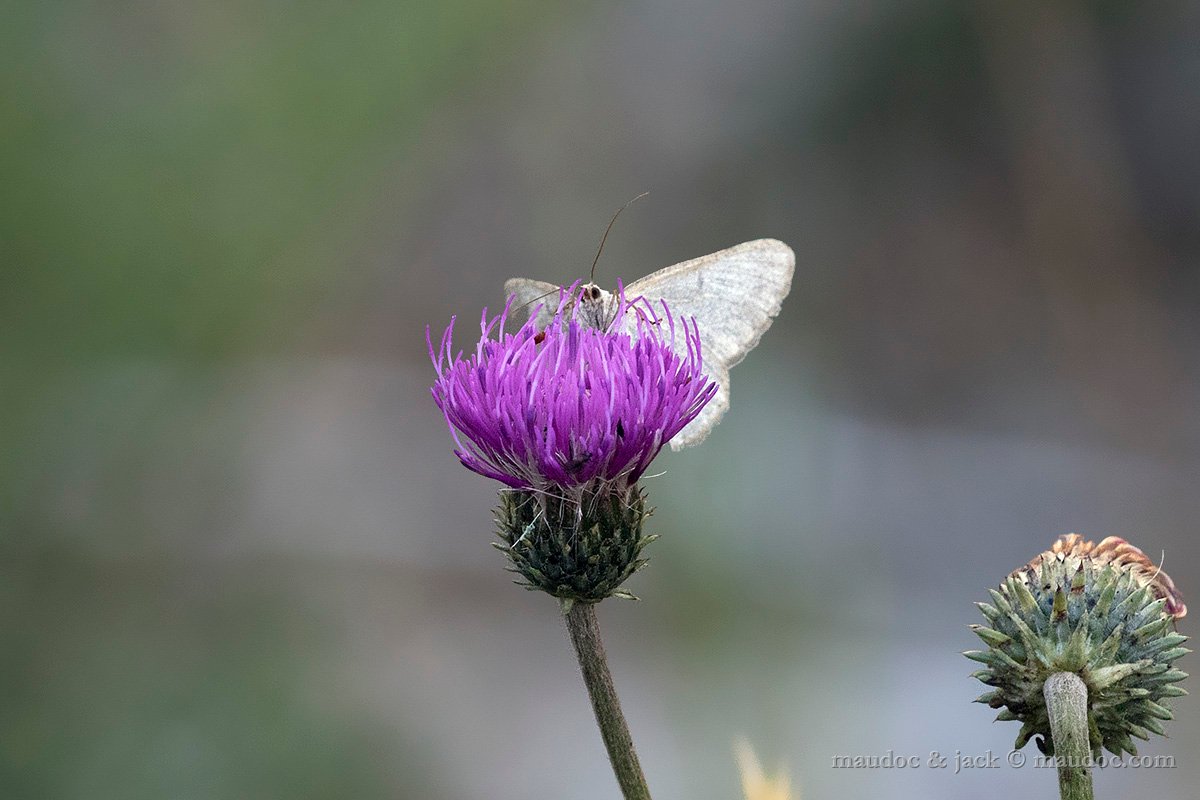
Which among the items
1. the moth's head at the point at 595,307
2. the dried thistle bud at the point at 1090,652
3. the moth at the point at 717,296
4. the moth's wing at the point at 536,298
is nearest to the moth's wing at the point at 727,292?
the moth at the point at 717,296

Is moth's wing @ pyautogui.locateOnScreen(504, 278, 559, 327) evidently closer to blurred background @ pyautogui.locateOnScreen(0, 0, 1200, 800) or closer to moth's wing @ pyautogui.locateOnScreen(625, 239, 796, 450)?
moth's wing @ pyautogui.locateOnScreen(625, 239, 796, 450)

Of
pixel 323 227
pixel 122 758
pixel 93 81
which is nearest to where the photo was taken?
pixel 122 758

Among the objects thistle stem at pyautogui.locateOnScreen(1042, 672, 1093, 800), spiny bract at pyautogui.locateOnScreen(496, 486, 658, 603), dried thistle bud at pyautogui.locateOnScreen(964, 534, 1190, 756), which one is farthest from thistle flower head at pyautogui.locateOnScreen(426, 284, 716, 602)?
thistle stem at pyautogui.locateOnScreen(1042, 672, 1093, 800)

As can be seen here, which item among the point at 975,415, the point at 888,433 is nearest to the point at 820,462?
the point at 888,433

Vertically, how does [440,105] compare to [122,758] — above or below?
above

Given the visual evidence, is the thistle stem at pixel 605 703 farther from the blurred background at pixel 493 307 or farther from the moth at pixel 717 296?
the blurred background at pixel 493 307

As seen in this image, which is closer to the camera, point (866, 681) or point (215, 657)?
point (215, 657)

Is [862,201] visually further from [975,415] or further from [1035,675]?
[1035,675]

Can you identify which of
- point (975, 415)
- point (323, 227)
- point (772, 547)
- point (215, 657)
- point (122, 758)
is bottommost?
point (122, 758)
